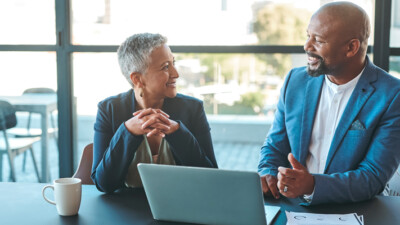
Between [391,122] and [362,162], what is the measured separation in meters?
0.20

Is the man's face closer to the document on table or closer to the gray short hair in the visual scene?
the gray short hair

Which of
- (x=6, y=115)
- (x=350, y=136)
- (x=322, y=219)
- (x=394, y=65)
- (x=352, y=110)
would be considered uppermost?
(x=394, y=65)

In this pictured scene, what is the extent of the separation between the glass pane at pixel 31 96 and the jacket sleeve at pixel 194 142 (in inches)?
61.7

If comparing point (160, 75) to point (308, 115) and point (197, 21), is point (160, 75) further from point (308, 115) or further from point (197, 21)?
point (197, 21)

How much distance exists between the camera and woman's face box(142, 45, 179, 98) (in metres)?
2.18

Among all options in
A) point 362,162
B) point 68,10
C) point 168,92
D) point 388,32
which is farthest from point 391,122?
point 68,10

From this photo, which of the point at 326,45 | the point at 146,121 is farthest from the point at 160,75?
the point at 326,45

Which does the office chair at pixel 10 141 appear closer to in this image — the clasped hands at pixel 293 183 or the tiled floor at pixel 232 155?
the tiled floor at pixel 232 155

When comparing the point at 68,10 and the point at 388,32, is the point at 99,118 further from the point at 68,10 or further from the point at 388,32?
the point at 388,32

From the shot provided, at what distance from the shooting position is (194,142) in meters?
2.08

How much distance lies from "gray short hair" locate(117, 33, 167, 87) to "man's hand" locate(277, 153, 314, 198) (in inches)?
32.0

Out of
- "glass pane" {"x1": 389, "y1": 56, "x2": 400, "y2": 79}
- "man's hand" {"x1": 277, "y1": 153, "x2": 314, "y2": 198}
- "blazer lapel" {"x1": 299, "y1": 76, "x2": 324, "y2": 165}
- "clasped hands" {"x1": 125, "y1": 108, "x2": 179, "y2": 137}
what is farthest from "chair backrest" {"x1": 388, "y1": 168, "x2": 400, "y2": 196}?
"glass pane" {"x1": 389, "y1": 56, "x2": 400, "y2": 79}

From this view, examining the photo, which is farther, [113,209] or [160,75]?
[160,75]

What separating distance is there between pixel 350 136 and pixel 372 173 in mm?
217
